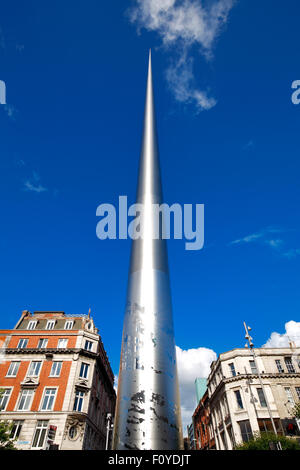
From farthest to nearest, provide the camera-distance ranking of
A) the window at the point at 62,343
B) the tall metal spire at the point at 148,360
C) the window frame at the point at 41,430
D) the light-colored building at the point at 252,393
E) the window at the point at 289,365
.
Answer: the window at the point at 289,365 → the window at the point at 62,343 → the light-colored building at the point at 252,393 → the window frame at the point at 41,430 → the tall metal spire at the point at 148,360

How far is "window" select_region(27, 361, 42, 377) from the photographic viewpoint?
33000 millimetres

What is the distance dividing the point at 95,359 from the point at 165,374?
3487 centimetres

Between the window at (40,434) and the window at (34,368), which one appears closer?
the window at (40,434)

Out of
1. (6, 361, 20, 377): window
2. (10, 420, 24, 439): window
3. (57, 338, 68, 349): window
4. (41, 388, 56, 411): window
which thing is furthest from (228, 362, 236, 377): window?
(6, 361, 20, 377): window

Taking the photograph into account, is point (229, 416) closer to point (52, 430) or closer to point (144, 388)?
point (52, 430)

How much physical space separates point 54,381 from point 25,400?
345 cm

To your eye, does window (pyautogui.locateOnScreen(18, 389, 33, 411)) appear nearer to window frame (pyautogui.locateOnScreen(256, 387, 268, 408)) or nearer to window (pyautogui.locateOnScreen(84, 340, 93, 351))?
window (pyautogui.locateOnScreen(84, 340, 93, 351))

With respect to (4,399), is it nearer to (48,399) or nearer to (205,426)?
(48,399)

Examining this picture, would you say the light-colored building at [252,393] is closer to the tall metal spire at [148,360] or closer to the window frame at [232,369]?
the window frame at [232,369]

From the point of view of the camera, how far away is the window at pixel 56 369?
108 ft

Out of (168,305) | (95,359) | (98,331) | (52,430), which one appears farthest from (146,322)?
(98,331)

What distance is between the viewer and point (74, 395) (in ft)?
102

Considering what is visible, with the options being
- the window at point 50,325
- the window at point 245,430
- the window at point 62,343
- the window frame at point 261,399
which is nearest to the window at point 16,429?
the window at point 62,343
